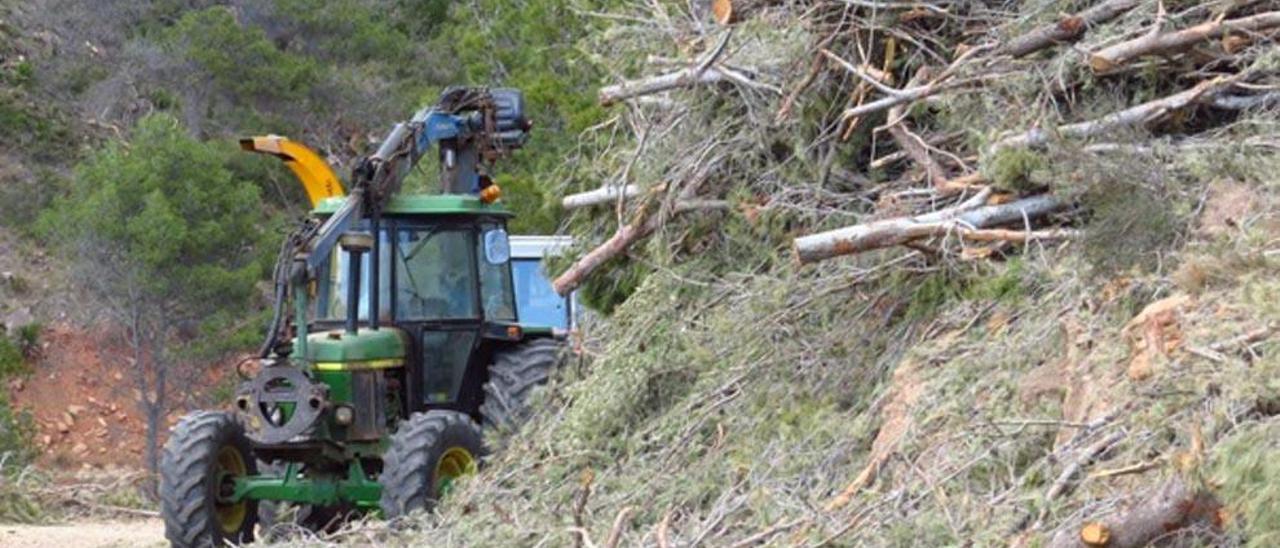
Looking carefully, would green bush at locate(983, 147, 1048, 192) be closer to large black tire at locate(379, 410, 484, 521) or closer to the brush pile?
the brush pile

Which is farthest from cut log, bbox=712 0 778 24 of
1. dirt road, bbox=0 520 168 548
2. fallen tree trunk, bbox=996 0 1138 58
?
dirt road, bbox=0 520 168 548

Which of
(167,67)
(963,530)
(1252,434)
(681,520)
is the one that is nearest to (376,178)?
(681,520)

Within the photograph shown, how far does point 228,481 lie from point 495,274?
84.7 inches

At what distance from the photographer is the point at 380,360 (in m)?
11.9

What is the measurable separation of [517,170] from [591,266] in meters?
10.7

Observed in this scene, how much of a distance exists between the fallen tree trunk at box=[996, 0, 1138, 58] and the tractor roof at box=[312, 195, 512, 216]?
13.8ft

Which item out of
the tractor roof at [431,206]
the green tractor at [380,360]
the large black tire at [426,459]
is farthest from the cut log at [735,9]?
the tractor roof at [431,206]

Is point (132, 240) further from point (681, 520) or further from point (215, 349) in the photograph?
point (681, 520)

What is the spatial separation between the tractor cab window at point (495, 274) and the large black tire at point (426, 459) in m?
1.38

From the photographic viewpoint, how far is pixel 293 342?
38.2 ft

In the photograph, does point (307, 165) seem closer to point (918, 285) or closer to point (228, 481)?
point (228, 481)

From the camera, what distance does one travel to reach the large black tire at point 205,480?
11.3m

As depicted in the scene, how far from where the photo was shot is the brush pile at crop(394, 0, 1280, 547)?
6703 millimetres

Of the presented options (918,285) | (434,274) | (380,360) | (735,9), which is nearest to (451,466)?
(380,360)
